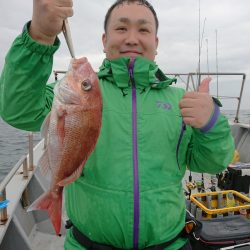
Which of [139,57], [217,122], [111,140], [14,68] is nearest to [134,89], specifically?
[139,57]

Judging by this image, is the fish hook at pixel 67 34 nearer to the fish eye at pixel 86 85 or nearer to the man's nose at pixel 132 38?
the fish eye at pixel 86 85

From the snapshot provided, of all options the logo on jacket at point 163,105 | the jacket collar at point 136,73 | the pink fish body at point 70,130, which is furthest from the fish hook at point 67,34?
the logo on jacket at point 163,105

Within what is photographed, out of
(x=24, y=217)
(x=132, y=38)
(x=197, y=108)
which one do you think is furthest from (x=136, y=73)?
(x=24, y=217)

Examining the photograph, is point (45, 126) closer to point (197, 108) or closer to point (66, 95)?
point (66, 95)

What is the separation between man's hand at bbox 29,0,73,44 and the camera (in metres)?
1.53

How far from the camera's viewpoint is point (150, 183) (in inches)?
76.1

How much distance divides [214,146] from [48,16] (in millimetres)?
1138

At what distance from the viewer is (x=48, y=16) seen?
1525 millimetres

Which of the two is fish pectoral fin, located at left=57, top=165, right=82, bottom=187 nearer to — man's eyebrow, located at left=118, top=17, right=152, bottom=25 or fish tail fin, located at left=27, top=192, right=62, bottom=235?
fish tail fin, located at left=27, top=192, right=62, bottom=235

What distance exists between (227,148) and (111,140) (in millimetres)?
686

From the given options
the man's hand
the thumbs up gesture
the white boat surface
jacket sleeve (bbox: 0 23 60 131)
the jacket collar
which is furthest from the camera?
the white boat surface

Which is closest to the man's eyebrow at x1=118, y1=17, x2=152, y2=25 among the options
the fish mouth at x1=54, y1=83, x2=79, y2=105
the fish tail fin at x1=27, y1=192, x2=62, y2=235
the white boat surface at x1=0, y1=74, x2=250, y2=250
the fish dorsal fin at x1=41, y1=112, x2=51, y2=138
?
the fish mouth at x1=54, y1=83, x2=79, y2=105

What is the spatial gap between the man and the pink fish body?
0.46 feet

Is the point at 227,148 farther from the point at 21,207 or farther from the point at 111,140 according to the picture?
the point at 21,207
